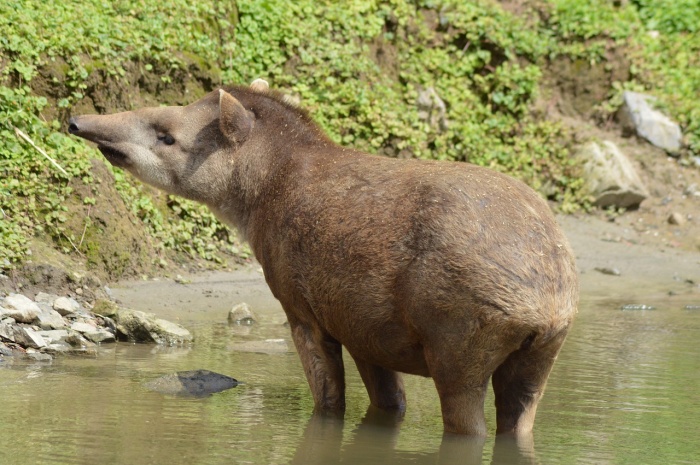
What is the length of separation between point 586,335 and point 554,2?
9456mm

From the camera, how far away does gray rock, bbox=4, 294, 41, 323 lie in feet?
28.7

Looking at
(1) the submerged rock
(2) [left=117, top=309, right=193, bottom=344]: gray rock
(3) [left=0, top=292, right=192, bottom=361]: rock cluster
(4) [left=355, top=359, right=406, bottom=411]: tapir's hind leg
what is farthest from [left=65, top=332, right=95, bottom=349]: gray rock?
(1) the submerged rock

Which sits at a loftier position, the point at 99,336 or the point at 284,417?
the point at 99,336

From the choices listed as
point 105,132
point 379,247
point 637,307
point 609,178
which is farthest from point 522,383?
point 609,178

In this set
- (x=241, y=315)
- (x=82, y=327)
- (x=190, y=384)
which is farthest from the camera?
(x=241, y=315)

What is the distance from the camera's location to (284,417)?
269 inches

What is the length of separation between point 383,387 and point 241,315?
3.56 meters

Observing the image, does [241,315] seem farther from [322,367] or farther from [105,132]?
[322,367]

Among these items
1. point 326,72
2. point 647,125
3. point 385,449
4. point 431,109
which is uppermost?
point 647,125

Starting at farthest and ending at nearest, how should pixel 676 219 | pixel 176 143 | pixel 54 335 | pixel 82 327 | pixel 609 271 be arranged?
pixel 676 219, pixel 609 271, pixel 82 327, pixel 54 335, pixel 176 143

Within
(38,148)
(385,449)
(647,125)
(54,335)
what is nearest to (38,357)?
(54,335)

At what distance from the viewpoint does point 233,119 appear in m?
7.50

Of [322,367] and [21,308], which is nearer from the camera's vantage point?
[322,367]

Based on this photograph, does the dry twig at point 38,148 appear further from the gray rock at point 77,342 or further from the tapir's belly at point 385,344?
the tapir's belly at point 385,344
